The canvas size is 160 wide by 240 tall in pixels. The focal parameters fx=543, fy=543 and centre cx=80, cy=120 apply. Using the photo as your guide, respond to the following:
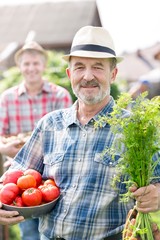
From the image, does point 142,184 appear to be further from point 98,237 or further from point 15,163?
point 15,163

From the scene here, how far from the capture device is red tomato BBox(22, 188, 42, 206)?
10.5 feet

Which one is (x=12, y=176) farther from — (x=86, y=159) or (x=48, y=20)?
(x=48, y=20)

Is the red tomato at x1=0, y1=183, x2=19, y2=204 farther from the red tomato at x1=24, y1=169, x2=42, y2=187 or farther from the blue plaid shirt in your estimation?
the blue plaid shirt

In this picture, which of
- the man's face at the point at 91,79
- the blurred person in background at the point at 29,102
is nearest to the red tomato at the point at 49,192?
the man's face at the point at 91,79

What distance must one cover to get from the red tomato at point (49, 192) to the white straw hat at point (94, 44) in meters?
0.84

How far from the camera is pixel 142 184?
115 inches

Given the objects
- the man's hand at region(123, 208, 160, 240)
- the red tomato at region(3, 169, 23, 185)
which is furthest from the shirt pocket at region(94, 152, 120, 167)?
the red tomato at region(3, 169, 23, 185)

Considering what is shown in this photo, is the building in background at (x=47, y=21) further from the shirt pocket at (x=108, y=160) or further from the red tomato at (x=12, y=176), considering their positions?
the shirt pocket at (x=108, y=160)

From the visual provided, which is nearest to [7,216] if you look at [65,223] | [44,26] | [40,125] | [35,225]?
[65,223]

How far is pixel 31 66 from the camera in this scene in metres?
5.85

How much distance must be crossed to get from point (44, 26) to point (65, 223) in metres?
31.3

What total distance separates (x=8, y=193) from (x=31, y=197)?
0.15 m

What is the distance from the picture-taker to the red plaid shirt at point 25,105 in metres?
5.54

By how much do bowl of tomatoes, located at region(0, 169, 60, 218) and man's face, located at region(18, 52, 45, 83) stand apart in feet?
8.00
